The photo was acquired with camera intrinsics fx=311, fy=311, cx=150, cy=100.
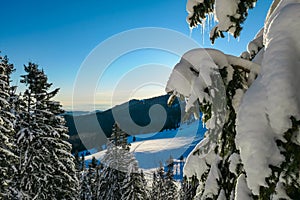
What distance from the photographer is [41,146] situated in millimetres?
17578

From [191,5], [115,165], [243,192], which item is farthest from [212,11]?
[115,165]

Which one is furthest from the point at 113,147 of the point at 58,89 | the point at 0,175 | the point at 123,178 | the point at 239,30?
the point at 239,30

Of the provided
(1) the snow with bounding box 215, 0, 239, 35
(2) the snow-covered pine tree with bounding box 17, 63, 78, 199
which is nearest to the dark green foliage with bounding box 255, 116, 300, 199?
(1) the snow with bounding box 215, 0, 239, 35

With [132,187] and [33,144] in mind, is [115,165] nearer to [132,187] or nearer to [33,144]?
[132,187]

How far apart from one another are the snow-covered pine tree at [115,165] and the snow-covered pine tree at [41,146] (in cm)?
927

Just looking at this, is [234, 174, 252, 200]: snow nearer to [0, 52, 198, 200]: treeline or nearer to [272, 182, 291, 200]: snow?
[272, 182, 291, 200]: snow

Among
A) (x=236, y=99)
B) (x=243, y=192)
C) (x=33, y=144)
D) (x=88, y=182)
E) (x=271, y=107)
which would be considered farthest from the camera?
(x=88, y=182)

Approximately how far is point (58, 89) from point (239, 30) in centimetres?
1775

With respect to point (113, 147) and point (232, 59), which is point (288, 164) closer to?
point (232, 59)

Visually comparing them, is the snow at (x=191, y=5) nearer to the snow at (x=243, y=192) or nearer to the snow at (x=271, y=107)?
the snow at (x=271, y=107)

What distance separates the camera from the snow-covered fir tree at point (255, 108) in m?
1.78

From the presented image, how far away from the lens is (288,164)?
179 cm

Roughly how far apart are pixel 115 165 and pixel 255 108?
28.6m

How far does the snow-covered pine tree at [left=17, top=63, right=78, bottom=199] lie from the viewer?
55.6 feet
